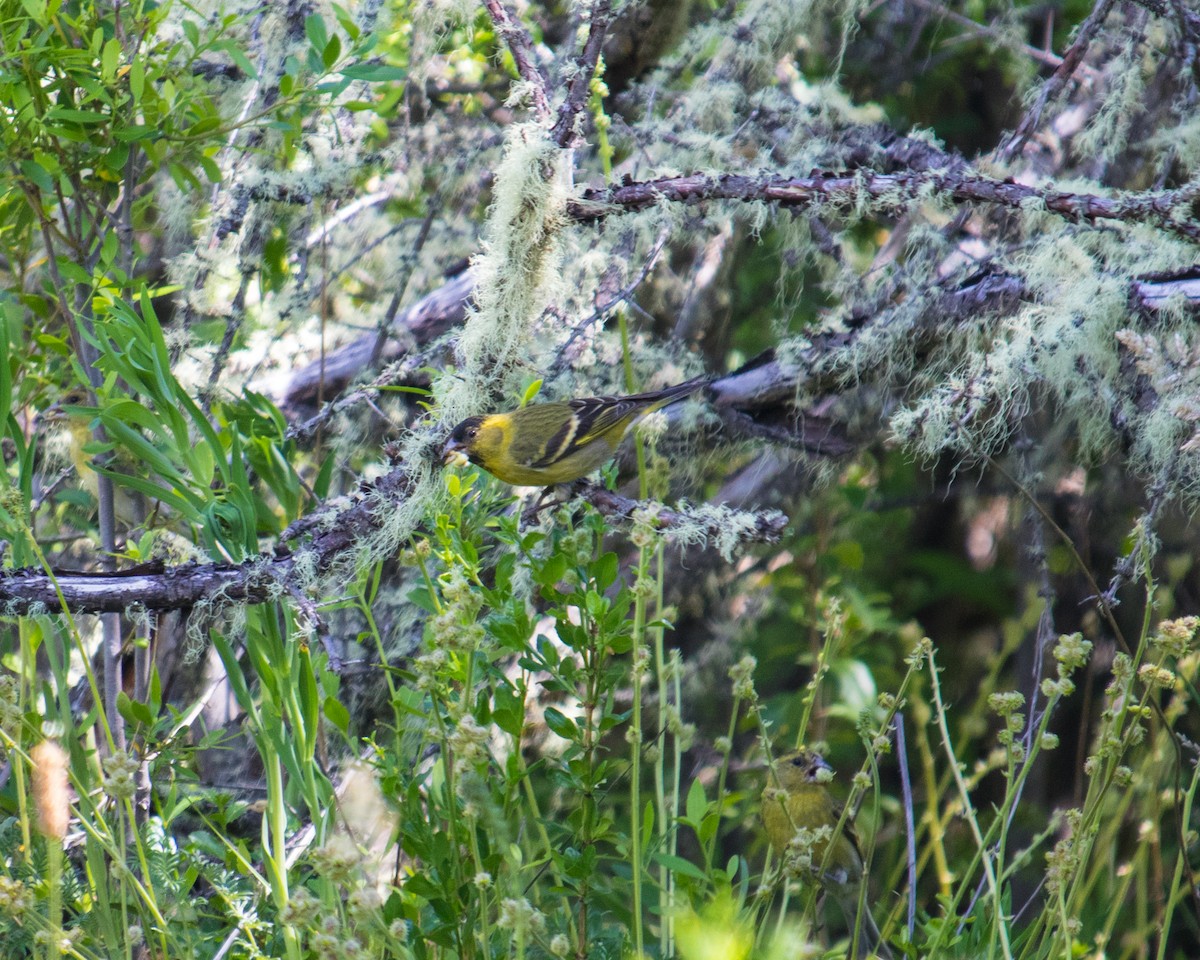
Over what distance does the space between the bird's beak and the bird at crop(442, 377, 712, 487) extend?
0.24 m

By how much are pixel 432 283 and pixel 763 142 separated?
4.14 feet

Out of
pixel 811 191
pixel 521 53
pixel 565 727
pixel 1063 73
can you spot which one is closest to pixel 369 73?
pixel 521 53

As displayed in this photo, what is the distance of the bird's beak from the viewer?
2.26 m

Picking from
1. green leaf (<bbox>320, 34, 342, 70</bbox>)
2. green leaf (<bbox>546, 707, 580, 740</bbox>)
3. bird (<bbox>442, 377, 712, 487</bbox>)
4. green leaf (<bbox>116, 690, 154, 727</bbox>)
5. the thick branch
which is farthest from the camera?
bird (<bbox>442, 377, 712, 487</bbox>)

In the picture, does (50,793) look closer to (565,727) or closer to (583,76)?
(565,727)

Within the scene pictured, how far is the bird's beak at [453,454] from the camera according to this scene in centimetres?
226

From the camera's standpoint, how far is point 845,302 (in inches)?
124

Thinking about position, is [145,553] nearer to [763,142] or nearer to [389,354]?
[389,354]

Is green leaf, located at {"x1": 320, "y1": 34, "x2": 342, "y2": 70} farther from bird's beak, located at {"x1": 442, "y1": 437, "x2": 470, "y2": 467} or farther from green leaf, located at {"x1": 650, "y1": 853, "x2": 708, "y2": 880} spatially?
green leaf, located at {"x1": 650, "y1": 853, "x2": 708, "y2": 880}

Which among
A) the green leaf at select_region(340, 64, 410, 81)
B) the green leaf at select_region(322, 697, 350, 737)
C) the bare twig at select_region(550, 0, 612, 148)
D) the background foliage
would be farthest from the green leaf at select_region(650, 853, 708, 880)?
the green leaf at select_region(340, 64, 410, 81)

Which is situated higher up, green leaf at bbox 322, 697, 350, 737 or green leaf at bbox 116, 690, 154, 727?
green leaf at bbox 322, 697, 350, 737

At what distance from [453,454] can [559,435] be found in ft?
3.11

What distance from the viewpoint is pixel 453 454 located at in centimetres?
229

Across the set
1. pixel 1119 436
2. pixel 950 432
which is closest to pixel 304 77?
pixel 950 432
